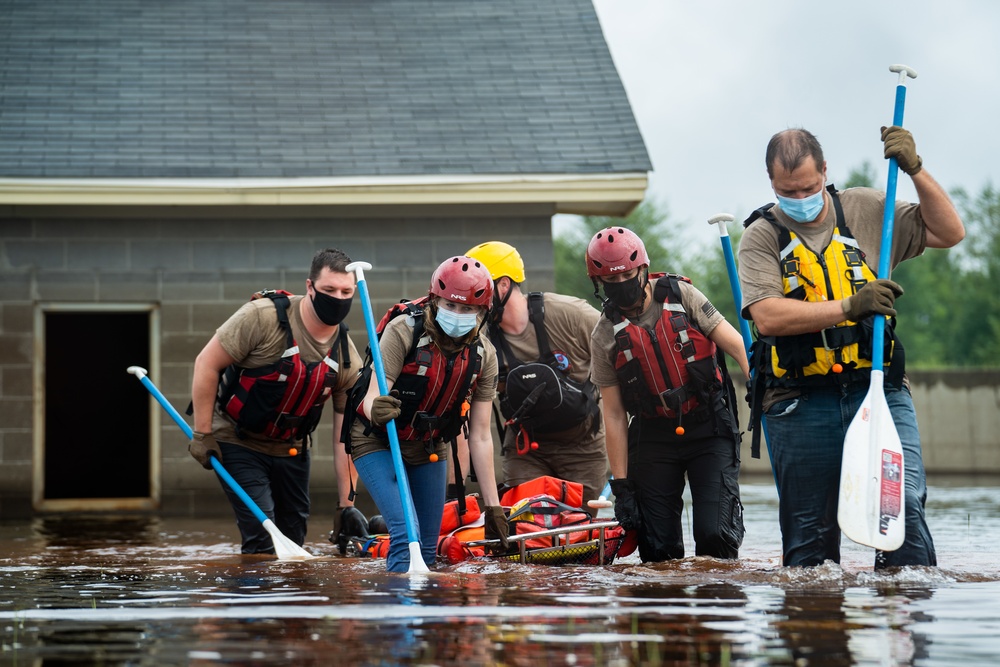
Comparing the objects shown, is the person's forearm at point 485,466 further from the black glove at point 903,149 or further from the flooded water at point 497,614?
the black glove at point 903,149

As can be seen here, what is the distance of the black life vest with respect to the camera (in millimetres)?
6578

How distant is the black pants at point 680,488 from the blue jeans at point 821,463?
1312mm

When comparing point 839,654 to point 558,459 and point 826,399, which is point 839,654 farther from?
point 558,459

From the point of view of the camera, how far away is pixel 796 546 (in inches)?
214

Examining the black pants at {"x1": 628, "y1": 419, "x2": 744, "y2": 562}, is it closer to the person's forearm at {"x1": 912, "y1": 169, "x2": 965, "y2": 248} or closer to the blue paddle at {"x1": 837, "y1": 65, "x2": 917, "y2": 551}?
the blue paddle at {"x1": 837, "y1": 65, "x2": 917, "y2": 551}

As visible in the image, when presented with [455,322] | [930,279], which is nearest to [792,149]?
[455,322]

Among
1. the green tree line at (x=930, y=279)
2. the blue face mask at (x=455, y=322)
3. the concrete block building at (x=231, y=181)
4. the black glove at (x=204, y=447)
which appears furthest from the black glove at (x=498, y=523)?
the green tree line at (x=930, y=279)

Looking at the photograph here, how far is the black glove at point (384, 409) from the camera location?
6.28 meters

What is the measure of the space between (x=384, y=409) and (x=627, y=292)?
1332 millimetres

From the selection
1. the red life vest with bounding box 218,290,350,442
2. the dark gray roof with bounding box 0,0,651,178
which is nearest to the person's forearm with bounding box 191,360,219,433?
the red life vest with bounding box 218,290,350,442

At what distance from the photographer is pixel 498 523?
6738mm

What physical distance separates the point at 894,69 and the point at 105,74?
9.28 meters

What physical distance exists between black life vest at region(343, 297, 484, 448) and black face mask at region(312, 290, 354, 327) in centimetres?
80

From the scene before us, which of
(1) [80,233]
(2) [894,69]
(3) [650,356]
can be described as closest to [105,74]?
(1) [80,233]
